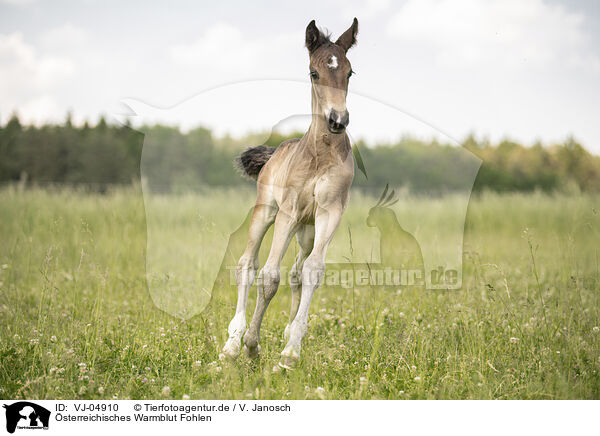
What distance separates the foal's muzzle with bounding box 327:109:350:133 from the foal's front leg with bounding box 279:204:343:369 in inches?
28.9

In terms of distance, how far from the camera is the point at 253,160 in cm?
449

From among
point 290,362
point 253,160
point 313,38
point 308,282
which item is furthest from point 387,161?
point 290,362

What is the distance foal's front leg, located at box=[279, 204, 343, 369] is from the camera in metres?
3.52

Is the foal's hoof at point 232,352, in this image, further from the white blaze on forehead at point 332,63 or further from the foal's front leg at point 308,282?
the white blaze on forehead at point 332,63

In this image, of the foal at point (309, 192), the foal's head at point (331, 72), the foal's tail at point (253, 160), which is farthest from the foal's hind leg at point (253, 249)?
the foal's head at point (331, 72)

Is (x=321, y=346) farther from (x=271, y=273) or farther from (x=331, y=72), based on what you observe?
(x=331, y=72)
